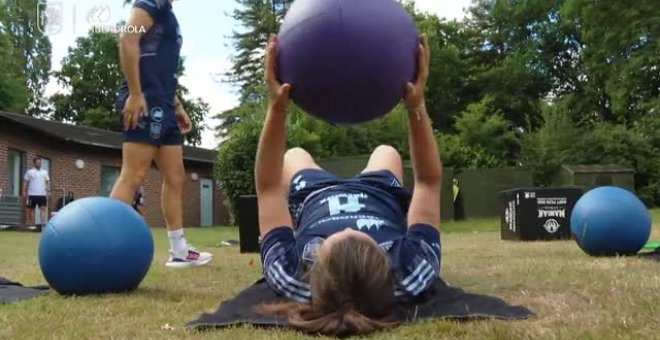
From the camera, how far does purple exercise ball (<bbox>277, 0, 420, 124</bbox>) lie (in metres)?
3.24

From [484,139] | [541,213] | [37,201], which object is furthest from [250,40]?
[541,213]

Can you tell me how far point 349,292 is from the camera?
111 inches

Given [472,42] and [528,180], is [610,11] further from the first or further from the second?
[472,42]

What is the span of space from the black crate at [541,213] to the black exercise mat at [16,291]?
6826 mm

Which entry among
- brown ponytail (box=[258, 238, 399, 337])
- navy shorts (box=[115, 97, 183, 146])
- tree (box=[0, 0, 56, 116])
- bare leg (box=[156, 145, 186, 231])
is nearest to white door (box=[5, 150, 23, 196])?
bare leg (box=[156, 145, 186, 231])

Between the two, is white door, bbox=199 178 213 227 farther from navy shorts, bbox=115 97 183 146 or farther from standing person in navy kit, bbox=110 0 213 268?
navy shorts, bbox=115 97 183 146

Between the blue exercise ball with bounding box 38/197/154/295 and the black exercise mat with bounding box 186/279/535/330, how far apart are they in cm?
91

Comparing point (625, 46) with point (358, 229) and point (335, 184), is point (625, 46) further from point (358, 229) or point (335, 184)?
point (358, 229)

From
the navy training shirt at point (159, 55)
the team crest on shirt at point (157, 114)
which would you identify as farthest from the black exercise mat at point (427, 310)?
the navy training shirt at point (159, 55)

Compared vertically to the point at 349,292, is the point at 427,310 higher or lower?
lower

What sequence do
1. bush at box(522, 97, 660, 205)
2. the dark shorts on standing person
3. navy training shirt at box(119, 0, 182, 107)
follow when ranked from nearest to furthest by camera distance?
navy training shirt at box(119, 0, 182, 107) → the dark shorts on standing person → bush at box(522, 97, 660, 205)

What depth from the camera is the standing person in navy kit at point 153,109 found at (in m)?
5.05

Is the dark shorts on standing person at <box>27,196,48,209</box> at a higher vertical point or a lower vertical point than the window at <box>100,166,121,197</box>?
lower

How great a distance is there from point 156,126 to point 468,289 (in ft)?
8.22
